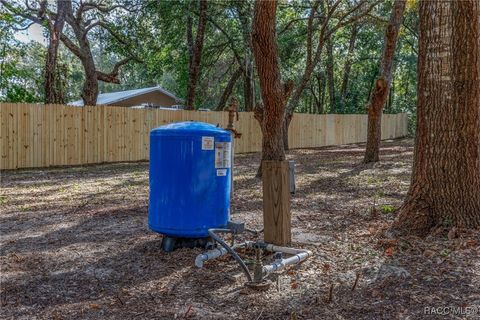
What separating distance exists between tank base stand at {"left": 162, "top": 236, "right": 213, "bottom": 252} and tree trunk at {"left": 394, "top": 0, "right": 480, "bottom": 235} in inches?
72.6

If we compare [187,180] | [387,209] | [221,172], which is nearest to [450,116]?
[387,209]

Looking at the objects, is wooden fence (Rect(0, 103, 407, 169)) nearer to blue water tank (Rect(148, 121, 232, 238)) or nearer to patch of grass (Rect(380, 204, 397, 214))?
blue water tank (Rect(148, 121, 232, 238))

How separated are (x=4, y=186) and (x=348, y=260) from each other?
286 inches

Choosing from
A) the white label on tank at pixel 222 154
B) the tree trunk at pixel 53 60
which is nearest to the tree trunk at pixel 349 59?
the tree trunk at pixel 53 60

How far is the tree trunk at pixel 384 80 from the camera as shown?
968 centimetres

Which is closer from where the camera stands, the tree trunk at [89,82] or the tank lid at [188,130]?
the tank lid at [188,130]

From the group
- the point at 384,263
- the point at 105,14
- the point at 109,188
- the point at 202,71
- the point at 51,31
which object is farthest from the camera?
the point at 202,71

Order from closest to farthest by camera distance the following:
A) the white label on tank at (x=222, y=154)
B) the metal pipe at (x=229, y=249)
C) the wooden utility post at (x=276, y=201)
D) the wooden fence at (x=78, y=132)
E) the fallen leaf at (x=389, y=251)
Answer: the metal pipe at (x=229, y=249) → the fallen leaf at (x=389, y=251) → the wooden utility post at (x=276, y=201) → the white label on tank at (x=222, y=154) → the wooden fence at (x=78, y=132)

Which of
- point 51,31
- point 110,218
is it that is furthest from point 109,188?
point 51,31

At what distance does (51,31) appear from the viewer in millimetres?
13977

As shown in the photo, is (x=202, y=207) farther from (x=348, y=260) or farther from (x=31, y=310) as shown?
(x=31, y=310)

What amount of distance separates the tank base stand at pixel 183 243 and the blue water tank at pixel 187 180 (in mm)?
125

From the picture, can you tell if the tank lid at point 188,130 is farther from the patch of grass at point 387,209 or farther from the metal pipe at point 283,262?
the patch of grass at point 387,209

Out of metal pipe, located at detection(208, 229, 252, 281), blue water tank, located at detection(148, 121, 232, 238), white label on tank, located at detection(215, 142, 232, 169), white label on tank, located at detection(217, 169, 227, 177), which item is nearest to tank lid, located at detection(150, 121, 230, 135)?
blue water tank, located at detection(148, 121, 232, 238)
